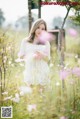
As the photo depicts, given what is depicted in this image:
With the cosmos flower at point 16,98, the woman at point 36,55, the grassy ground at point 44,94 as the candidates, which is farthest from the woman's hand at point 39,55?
the cosmos flower at point 16,98

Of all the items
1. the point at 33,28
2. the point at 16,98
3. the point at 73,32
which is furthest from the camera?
the point at 73,32

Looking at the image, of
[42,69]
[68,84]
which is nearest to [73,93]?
[68,84]

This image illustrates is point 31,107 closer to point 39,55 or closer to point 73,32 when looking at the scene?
point 39,55

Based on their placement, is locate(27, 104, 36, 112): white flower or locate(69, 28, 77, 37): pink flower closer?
locate(27, 104, 36, 112): white flower

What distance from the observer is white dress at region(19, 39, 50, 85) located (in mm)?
3330

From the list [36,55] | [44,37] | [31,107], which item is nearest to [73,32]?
[44,37]

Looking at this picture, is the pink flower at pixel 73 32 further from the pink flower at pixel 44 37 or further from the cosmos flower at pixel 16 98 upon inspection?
the cosmos flower at pixel 16 98

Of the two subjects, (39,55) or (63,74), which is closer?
(39,55)

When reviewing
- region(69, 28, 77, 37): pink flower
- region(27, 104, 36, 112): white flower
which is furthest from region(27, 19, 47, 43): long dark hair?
region(27, 104, 36, 112): white flower

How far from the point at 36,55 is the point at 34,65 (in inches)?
2.9

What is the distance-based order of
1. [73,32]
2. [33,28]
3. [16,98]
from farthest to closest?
[73,32] → [16,98] → [33,28]

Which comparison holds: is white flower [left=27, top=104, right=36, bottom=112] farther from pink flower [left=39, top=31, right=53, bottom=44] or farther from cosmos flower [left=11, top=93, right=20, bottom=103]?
pink flower [left=39, top=31, right=53, bottom=44]

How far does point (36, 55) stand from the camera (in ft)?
10.9

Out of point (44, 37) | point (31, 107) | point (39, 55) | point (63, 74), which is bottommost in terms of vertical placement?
point (31, 107)
